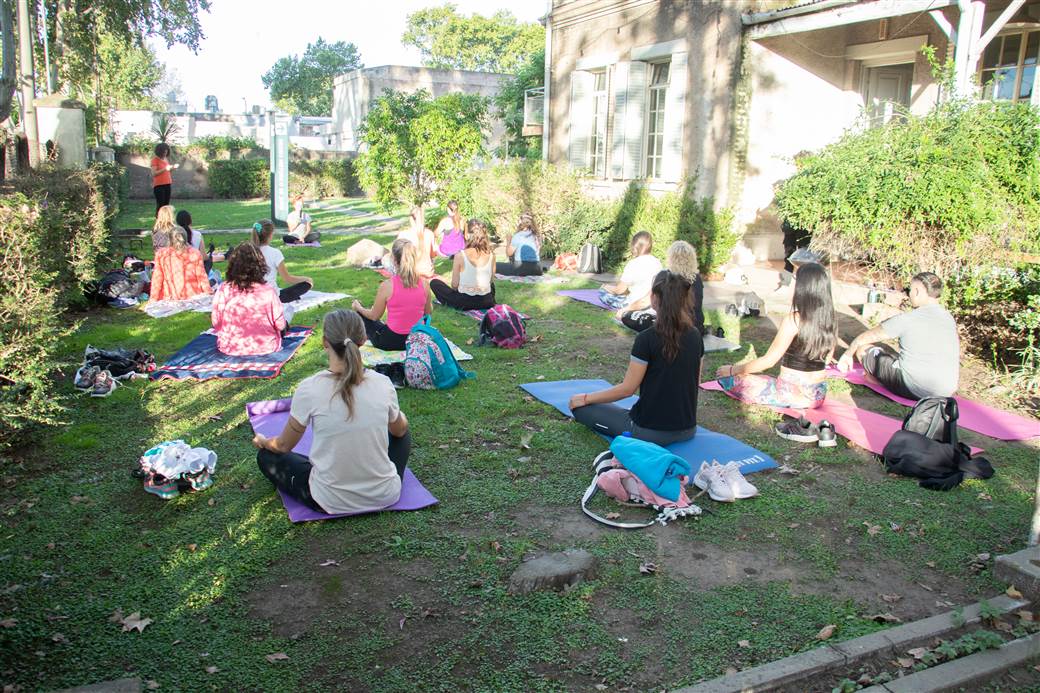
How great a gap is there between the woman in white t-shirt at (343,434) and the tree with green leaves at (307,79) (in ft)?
247

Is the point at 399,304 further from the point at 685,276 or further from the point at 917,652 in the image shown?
the point at 917,652

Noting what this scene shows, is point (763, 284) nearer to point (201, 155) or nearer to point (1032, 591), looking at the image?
point (1032, 591)

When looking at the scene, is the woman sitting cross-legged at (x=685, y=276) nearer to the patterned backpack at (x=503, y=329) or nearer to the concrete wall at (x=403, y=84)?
the patterned backpack at (x=503, y=329)

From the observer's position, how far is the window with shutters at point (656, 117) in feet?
49.0

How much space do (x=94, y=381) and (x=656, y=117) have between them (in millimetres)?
11488

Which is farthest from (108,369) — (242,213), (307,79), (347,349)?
(307,79)

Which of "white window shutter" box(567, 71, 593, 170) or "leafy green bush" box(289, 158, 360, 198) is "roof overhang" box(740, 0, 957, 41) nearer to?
"white window shutter" box(567, 71, 593, 170)

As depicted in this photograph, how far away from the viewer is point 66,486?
15.8 feet

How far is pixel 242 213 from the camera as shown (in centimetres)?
2356

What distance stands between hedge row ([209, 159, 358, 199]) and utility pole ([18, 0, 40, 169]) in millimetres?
13678

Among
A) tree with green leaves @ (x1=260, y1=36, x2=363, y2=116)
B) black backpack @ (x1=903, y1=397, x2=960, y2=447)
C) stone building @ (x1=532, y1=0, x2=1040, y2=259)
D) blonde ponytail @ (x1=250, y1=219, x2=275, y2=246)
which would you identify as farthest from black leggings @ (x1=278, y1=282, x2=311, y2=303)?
tree with green leaves @ (x1=260, y1=36, x2=363, y2=116)

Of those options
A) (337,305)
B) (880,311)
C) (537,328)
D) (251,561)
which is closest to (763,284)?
(880,311)

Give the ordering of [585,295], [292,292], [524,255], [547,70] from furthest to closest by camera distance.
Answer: [547,70]
[524,255]
[585,295]
[292,292]

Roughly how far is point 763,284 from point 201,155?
25723mm
